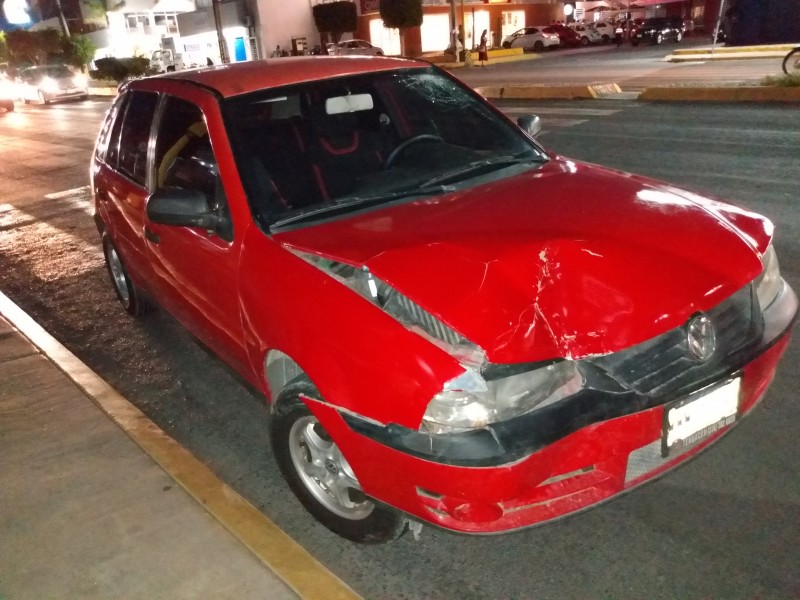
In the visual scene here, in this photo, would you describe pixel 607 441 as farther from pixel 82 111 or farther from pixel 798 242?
pixel 82 111

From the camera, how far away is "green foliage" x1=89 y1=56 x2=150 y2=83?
38000 mm

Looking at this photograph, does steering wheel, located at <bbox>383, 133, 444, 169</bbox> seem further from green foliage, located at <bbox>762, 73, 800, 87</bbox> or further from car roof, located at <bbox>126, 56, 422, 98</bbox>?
green foliage, located at <bbox>762, 73, 800, 87</bbox>

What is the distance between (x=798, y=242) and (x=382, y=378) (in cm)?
454

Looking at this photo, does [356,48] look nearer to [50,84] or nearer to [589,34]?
[589,34]

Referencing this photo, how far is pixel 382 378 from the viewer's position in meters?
2.21

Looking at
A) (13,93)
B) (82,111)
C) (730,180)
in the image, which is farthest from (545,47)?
(730,180)

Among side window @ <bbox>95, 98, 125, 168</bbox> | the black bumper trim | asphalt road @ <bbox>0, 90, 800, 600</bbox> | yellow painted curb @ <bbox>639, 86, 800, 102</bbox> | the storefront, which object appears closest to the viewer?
the black bumper trim

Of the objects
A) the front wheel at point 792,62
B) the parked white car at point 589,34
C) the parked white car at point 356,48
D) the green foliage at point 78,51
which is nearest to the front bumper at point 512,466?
the front wheel at point 792,62

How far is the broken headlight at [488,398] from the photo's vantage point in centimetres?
215

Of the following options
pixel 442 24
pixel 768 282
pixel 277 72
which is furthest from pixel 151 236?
pixel 442 24

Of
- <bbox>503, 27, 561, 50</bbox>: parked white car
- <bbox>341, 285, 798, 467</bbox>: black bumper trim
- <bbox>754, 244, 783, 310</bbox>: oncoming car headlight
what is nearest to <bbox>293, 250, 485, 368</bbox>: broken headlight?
<bbox>341, 285, 798, 467</bbox>: black bumper trim

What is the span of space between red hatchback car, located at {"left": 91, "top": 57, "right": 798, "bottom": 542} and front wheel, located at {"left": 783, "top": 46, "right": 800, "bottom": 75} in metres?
14.1

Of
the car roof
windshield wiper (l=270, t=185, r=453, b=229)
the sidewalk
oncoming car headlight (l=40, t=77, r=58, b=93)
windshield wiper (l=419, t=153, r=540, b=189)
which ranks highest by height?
the car roof

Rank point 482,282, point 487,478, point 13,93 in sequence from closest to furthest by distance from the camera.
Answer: point 487,478 → point 482,282 → point 13,93
